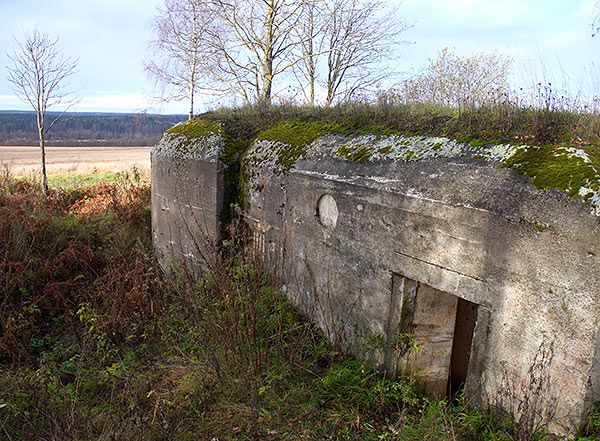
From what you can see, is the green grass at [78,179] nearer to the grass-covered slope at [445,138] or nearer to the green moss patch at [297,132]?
the grass-covered slope at [445,138]

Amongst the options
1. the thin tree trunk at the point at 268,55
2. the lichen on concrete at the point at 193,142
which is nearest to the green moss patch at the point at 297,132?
the lichen on concrete at the point at 193,142

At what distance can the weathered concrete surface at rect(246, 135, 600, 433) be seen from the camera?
2719mm

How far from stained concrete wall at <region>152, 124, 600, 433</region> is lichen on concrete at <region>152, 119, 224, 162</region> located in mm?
872

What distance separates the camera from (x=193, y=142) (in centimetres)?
641

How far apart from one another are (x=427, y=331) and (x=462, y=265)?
0.91m

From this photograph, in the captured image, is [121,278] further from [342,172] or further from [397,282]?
[397,282]

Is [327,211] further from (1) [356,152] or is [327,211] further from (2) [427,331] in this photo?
(2) [427,331]

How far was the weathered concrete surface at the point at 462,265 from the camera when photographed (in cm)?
272

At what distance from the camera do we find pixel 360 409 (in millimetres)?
3582

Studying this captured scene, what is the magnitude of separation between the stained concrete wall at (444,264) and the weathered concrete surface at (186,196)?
73 centimetres

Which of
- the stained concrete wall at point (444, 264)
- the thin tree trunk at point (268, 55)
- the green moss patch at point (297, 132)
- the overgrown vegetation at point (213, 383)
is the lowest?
the overgrown vegetation at point (213, 383)

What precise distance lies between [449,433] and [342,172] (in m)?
2.37

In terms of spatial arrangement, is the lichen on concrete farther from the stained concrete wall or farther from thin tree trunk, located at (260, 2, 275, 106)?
thin tree trunk, located at (260, 2, 275, 106)

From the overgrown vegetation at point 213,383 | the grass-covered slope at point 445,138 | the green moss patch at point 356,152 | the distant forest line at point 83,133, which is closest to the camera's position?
the grass-covered slope at point 445,138
